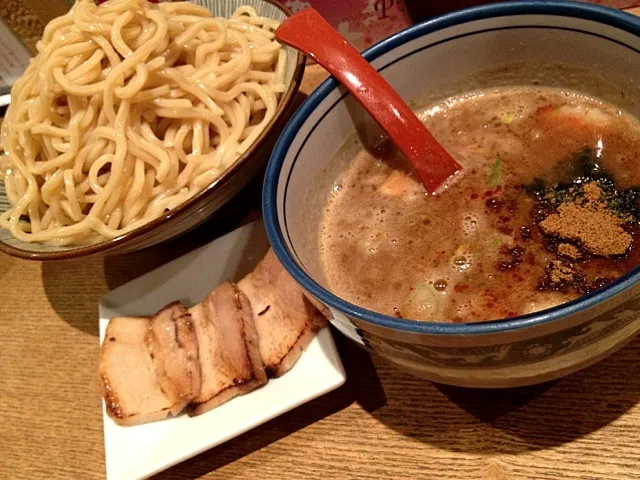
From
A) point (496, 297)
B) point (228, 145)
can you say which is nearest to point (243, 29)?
point (228, 145)

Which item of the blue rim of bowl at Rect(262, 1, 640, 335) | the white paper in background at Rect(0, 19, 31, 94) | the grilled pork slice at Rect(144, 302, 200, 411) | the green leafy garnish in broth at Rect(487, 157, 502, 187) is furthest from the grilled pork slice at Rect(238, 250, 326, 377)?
the white paper in background at Rect(0, 19, 31, 94)

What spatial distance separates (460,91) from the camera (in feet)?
4.00

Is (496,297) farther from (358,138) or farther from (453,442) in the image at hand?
(358,138)

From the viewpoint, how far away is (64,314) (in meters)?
1.46

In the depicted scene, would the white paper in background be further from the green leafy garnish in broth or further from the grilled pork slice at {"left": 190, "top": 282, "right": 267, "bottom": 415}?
the green leafy garnish in broth

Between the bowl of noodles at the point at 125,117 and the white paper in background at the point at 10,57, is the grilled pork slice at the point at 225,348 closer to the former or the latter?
the bowl of noodles at the point at 125,117

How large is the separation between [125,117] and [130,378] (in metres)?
0.66

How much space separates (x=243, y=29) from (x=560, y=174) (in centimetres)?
105

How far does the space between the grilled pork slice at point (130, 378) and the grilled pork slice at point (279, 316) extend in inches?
8.4

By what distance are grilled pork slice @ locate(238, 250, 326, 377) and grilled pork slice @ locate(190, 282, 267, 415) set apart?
0.02 metres

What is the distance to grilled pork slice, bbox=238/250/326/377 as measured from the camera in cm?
113

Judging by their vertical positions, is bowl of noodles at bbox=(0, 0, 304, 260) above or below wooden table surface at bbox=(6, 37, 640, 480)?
above

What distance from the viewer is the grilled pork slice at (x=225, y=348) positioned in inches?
43.5

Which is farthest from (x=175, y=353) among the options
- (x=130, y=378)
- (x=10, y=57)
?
(x=10, y=57)
